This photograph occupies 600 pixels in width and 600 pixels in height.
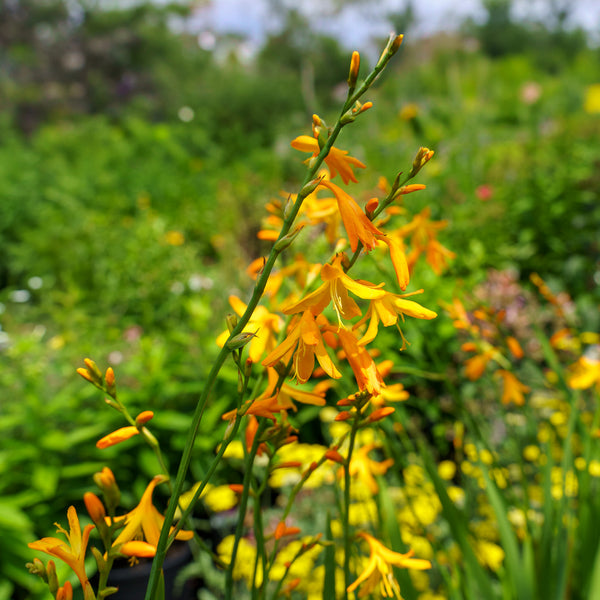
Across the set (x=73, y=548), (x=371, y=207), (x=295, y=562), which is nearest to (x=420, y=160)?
(x=371, y=207)

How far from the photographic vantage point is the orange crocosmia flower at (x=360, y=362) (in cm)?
45

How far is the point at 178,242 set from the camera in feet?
13.2

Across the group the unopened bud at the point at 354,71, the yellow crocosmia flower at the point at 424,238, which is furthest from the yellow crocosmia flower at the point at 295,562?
the unopened bud at the point at 354,71

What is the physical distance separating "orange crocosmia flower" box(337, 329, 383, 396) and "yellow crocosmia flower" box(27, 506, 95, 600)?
0.25m

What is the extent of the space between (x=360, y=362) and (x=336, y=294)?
7 centimetres

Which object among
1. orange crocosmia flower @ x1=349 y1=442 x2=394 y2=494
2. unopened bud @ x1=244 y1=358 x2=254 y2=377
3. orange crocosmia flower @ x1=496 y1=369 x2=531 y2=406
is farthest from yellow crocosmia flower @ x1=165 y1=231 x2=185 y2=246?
unopened bud @ x1=244 y1=358 x2=254 y2=377

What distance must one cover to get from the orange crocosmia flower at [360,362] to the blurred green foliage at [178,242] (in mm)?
391

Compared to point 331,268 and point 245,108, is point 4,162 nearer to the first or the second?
point 245,108

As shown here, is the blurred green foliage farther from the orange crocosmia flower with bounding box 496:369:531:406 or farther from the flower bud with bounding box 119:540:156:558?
the flower bud with bounding box 119:540:156:558

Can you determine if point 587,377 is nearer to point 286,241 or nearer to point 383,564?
point 383,564

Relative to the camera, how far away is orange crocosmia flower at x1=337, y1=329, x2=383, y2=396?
1.48 ft

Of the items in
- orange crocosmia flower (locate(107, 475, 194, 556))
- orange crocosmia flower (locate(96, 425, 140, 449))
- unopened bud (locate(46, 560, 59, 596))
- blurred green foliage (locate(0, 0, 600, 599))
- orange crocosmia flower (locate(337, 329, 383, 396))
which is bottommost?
unopened bud (locate(46, 560, 59, 596))

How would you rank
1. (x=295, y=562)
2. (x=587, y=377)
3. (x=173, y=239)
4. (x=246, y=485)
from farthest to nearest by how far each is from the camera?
(x=173, y=239) → (x=295, y=562) → (x=587, y=377) → (x=246, y=485)

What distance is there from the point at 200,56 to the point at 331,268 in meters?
18.7
